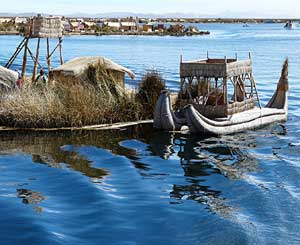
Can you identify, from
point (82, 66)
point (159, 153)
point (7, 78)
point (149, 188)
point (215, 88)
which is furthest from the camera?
point (82, 66)

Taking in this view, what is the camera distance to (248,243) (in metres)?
12.6

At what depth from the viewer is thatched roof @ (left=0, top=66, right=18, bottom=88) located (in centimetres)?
2703

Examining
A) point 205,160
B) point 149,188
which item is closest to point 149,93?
point 205,160

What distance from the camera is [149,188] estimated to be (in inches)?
652

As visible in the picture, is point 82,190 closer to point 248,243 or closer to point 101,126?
point 248,243

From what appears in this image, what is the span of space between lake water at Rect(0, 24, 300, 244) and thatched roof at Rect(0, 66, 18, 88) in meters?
4.67

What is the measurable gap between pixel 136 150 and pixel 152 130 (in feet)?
9.90

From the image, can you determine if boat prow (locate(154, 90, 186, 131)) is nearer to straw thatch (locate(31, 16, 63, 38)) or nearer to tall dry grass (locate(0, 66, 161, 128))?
tall dry grass (locate(0, 66, 161, 128))

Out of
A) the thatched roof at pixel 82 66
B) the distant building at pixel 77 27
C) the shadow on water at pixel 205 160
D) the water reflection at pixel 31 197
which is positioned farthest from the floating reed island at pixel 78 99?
the distant building at pixel 77 27

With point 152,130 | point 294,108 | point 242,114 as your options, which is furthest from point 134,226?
point 294,108

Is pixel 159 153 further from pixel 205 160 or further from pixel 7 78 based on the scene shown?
pixel 7 78

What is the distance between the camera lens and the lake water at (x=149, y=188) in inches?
519

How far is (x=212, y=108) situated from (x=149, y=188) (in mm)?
8662

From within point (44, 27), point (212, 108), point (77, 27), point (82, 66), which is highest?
point (44, 27)
